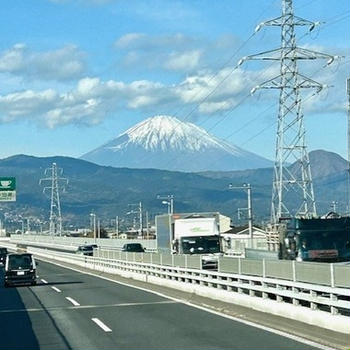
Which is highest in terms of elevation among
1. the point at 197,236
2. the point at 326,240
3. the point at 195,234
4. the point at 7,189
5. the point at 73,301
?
the point at 7,189

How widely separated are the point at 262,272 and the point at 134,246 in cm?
4594

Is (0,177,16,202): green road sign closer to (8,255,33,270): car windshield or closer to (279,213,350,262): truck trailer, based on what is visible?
(8,255,33,270): car windshield

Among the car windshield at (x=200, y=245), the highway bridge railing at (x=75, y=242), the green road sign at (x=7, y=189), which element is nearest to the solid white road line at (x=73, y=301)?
the car windshield at (x=200, y=245)

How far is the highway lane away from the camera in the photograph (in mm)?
13969

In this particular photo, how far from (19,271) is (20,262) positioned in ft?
2.44

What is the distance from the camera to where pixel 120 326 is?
55.8 ft

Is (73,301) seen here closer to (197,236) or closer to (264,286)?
(264,286)

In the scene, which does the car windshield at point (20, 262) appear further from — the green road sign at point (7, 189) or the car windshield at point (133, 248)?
the green road sign at point (7, 189)

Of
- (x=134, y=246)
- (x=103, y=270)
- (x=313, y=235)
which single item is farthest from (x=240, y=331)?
(x=134, y=246)

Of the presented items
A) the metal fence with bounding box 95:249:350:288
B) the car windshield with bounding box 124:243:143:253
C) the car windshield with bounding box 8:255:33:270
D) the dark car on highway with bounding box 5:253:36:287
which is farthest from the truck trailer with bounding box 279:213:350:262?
the car windshield with bounding box 124:243:143:253

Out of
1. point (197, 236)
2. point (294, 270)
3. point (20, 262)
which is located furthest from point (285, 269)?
point (197, 236)

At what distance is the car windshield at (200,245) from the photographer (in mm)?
41219

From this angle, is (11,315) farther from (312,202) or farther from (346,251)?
(312,202)

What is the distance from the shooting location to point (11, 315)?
67.6 ft
